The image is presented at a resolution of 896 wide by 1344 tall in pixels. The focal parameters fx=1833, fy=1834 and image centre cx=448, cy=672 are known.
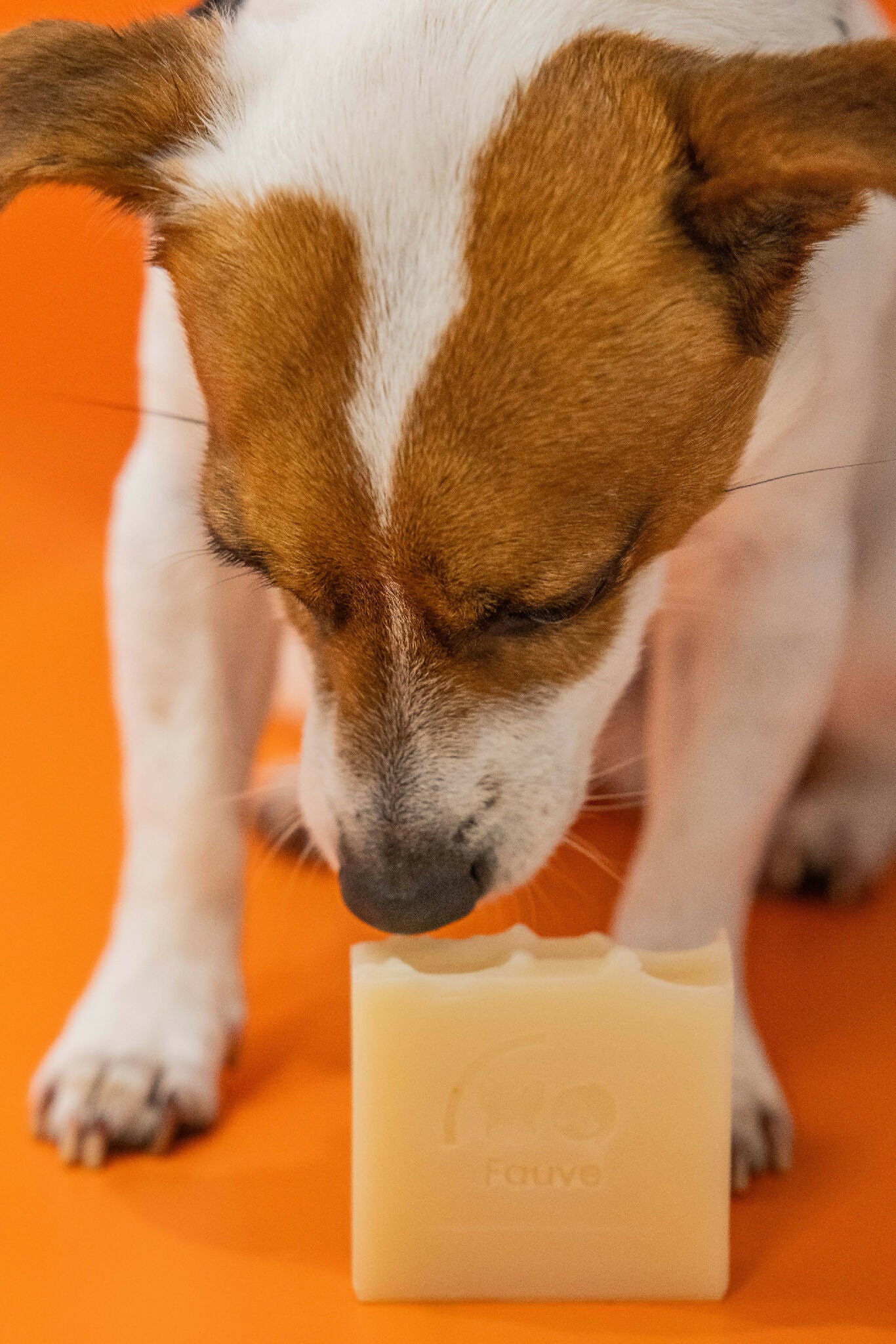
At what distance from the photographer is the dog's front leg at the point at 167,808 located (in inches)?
95.0

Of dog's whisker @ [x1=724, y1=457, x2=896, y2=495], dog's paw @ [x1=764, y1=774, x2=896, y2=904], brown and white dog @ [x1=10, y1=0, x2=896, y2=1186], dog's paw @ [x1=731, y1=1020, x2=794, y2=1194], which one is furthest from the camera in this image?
dog's paw @ [x1=764, y1=774, x2=896, y2=904]

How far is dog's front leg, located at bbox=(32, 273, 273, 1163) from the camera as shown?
2412 mm

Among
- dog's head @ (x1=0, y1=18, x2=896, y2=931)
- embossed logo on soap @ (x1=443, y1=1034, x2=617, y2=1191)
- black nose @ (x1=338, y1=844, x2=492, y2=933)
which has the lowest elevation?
embossed logo on soap @ (x1=443, y1=1034, x2=617, y2=1191)

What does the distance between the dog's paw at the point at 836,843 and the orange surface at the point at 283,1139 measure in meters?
0.04

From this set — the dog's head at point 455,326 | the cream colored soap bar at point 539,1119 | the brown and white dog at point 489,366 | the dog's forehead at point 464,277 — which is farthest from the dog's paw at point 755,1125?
the dog's forehead at point 464,277

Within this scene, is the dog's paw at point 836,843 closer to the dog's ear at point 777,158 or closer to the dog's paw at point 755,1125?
the dog's paw at point 755,1125

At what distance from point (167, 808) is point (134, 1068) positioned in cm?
37

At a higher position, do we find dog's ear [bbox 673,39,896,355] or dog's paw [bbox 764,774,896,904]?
dog's ear [bbox 673,39,896,355]

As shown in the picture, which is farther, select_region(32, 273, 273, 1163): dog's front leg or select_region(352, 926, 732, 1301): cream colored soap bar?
select_region(32, 273, 273, 1163): dog's front leg

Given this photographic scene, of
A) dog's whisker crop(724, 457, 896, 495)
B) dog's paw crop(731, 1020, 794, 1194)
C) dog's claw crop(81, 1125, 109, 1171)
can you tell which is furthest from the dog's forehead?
dog's claw crop(81, 1125, 109, 1171)

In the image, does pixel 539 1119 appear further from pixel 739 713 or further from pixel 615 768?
pixel 739 713

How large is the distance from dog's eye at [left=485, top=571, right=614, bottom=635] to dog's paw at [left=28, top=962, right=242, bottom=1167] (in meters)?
0.82

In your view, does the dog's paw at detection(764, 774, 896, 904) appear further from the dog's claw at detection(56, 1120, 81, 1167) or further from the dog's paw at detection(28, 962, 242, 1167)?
the dog's claw at detection(56, 1120, 81, 1167)

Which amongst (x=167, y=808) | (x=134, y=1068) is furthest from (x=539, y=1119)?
(x=167, y=808)
